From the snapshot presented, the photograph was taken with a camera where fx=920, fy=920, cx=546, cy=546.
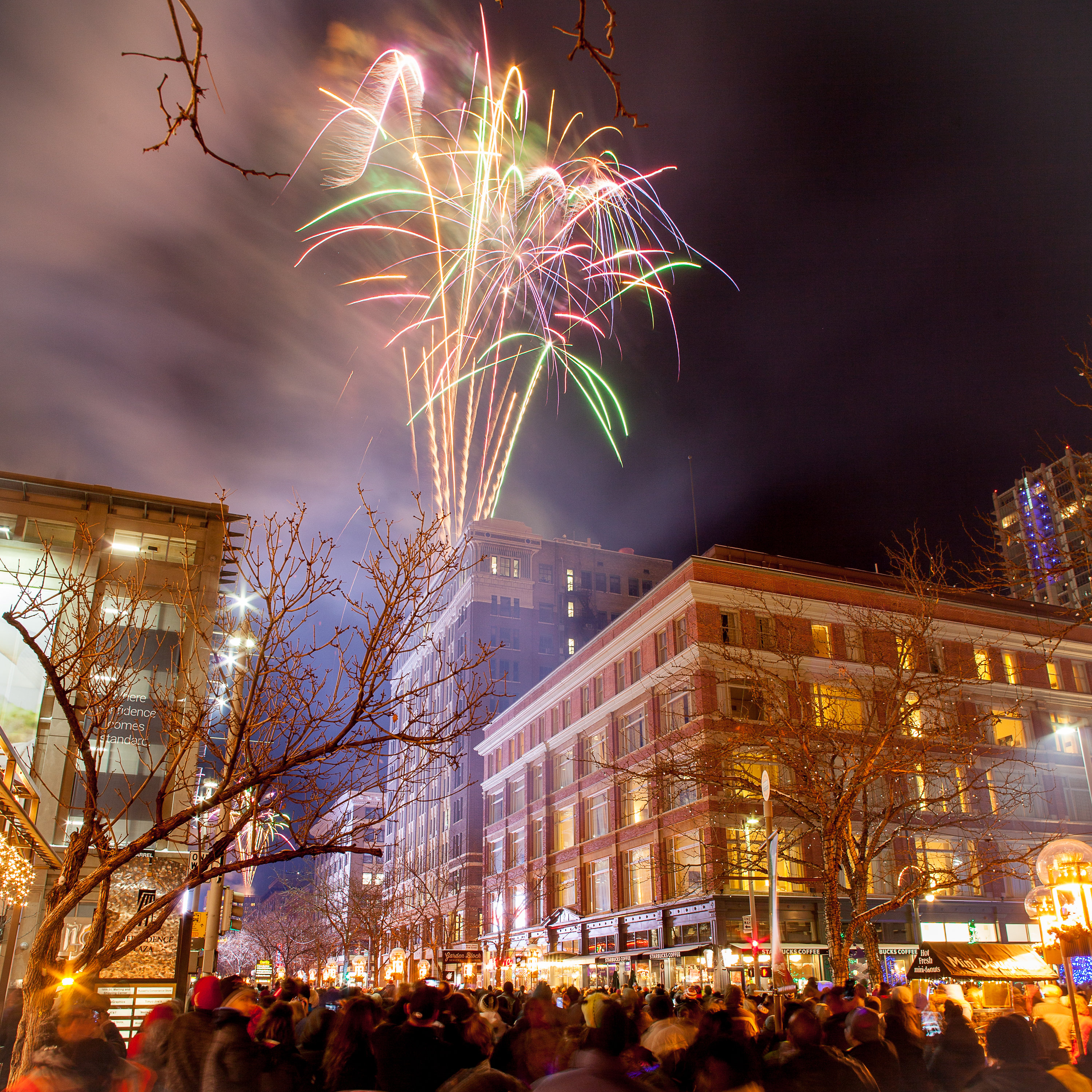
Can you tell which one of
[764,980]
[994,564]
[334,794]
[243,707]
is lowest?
[764,980]

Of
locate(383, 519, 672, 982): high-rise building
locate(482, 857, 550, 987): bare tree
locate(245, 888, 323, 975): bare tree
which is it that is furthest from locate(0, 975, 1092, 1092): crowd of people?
locate(245, 888, 323, 975): bare tree

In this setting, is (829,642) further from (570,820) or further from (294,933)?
(294,933)

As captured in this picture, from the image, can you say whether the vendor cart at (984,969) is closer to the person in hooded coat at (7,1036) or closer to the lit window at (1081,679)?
the person in hooded coat at (7,1036)

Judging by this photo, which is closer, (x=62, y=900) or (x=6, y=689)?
(x=62, y=900)

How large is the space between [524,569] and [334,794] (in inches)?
3123

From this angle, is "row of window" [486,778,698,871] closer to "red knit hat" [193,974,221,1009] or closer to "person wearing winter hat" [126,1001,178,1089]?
"person wearing winter hat" [126,1001,178,1089]

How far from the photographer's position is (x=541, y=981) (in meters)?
9.09

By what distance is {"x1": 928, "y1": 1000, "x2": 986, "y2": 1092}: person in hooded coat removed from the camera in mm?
6512

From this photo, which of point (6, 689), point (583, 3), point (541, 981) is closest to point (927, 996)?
point (541, 981)

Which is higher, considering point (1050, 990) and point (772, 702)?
point (772, 702)

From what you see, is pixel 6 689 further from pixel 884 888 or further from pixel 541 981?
pixel 884 888

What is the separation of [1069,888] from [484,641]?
196 ft

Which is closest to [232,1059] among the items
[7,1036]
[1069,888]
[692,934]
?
[7,1036]

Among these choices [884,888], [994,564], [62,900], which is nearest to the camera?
[62,900]
